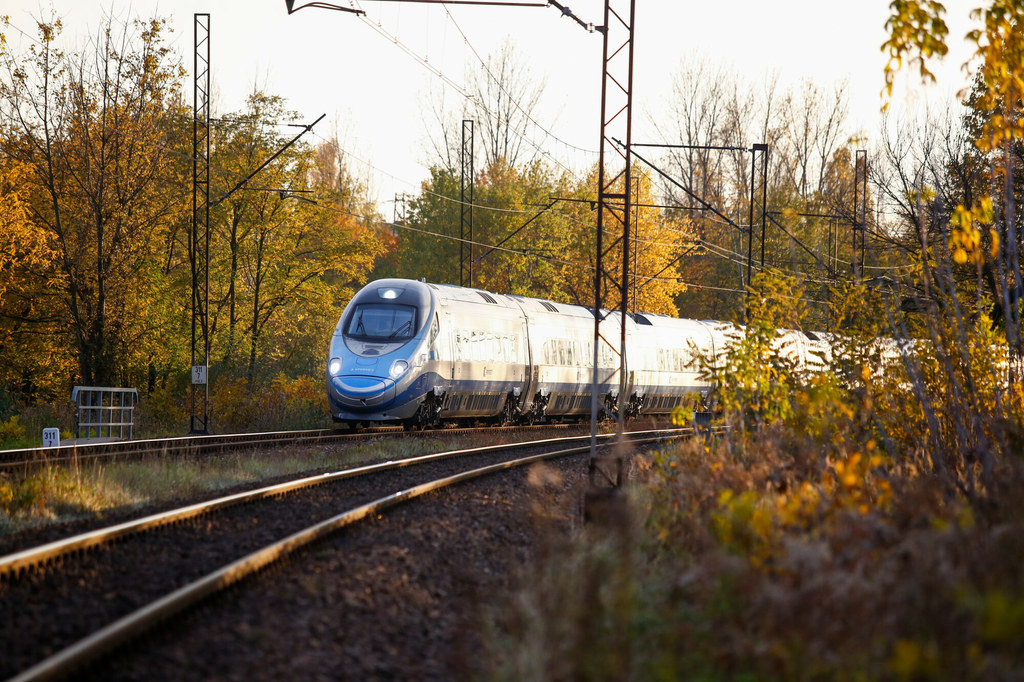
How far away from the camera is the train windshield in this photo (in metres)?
22.4

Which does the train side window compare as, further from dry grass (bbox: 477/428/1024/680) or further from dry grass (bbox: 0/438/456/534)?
dry grass (bbox: 477/428/1024/680)

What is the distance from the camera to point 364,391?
21922mm

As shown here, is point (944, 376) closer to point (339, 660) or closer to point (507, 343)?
point (339, 660)

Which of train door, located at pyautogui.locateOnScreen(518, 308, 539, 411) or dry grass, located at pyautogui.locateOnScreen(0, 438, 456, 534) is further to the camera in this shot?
train door, located at pyautogui.locateOnScreen(518, 308, 539, 411)

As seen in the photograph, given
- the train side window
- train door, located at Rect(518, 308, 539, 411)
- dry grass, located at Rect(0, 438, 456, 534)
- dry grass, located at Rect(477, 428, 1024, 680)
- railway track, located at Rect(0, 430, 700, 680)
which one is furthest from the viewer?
train door, located at Rect(518, 308, 539, 411)

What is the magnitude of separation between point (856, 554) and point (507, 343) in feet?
67.4

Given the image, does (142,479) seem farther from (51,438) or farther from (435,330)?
(435,330)

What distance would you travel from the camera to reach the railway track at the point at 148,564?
19.1ft

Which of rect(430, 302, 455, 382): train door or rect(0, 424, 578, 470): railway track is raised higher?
rect(430, 302, 455, 382): train door

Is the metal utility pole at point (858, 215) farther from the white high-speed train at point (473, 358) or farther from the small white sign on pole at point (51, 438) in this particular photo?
the small white sign on pole at point (51, 438)

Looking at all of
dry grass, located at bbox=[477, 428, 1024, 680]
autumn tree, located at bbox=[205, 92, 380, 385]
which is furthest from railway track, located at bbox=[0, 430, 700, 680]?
autumn tree, located at bbox=[205, 92, 380, 385]

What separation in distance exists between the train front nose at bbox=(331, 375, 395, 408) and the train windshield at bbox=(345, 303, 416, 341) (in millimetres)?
988

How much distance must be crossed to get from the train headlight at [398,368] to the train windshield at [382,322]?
63 cm

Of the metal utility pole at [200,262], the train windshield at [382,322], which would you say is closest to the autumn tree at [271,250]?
the metal utility pole at [200,262]
